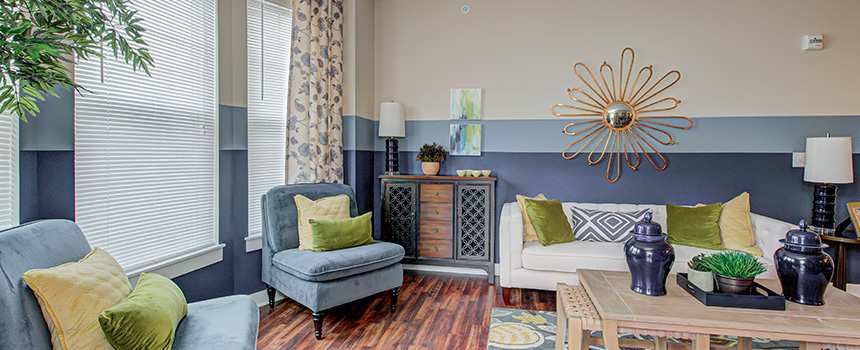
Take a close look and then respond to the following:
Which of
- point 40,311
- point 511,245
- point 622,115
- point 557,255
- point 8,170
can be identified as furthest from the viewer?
point 622,115

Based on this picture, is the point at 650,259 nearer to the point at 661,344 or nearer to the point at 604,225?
the point at 661,344

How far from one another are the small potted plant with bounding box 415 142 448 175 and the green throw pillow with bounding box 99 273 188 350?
2.59 metres

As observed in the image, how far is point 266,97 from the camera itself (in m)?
3.21

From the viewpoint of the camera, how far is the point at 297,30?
3.33 meters

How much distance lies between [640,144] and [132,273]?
4176 mm

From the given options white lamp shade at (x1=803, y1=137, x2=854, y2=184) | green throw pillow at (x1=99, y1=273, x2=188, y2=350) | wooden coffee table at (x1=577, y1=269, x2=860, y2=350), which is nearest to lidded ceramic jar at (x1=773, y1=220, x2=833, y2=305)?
wooden coffee table at (x1=577, y1=269, x2=860, y2=350)

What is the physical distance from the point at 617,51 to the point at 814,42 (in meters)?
1.60

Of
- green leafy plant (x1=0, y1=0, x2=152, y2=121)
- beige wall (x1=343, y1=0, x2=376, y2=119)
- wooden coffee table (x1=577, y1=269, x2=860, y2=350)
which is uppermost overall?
beige wall (x1=343, y1=0, x2=376, y2=119)

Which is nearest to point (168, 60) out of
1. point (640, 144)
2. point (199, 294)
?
point (199, 294)

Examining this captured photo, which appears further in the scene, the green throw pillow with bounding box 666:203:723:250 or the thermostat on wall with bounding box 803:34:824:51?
the thermostat on wall with bounding box 803:34:824:51

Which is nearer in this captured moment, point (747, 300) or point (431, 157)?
point (747, 300)

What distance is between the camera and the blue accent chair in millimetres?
1206

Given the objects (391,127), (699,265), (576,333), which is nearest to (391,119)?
(391,127)

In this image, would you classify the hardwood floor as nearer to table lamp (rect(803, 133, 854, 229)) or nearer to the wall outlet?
table lamp (rect(803, 133, 854, 229))
